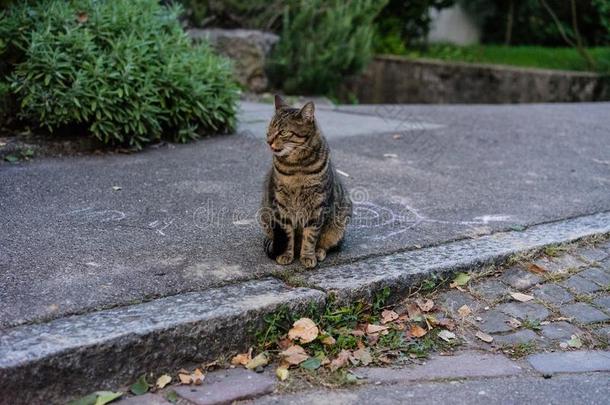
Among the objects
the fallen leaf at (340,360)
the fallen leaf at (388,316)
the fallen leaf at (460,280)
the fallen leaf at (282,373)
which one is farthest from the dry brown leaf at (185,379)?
the fallen leaf at (460,280)

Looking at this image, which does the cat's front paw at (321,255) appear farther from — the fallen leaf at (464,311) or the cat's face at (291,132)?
the fallen leaf at (464,311)

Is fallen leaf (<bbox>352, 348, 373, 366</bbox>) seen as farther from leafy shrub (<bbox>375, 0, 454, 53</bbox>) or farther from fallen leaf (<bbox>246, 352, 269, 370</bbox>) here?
leafy shrub (<bbox>375, 0, 454, 53</bbox>)

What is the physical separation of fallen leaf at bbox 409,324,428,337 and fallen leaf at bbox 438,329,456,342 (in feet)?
0.22

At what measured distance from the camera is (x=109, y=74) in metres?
5.49

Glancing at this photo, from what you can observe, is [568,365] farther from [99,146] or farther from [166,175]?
[99,146]

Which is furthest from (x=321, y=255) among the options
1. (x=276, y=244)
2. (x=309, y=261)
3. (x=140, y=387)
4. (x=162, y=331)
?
(x=140, y=387)

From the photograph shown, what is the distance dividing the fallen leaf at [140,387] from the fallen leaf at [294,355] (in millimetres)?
564

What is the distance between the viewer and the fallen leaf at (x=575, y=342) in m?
3.24

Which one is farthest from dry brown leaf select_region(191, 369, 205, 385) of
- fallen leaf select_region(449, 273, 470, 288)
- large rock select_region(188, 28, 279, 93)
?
large rock select_region(188, 28, 279, 93)

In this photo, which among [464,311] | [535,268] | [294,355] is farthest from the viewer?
[535,268]

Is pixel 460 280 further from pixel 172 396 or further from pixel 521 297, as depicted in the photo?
pixel 172 396

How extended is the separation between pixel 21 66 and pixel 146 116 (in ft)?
3.24

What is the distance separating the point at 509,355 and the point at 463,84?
381 inches

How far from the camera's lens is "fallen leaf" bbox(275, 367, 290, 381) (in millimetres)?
2834
